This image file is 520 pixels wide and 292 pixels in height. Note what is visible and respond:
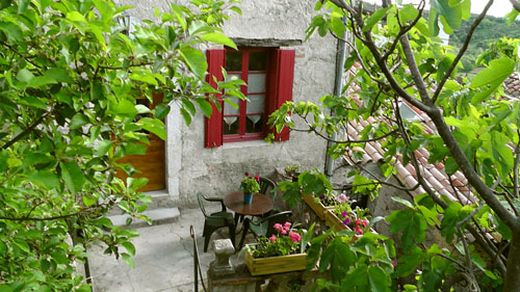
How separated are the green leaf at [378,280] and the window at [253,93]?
16.2ft

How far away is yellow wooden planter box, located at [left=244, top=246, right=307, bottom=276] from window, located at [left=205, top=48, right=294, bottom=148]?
121 inches

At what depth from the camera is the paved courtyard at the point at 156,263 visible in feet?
17.1

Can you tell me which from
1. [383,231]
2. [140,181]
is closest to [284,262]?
[140,181]

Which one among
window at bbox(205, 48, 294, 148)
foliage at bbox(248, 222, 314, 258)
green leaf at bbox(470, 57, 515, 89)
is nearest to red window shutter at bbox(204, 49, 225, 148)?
window at bbox(205, 48, 294, 148)

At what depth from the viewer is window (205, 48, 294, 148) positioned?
650 centimetres

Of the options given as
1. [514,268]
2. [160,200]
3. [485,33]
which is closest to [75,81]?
[514,268]

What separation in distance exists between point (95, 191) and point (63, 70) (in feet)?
3.90

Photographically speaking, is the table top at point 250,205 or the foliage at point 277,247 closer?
the foliage at point 277,247

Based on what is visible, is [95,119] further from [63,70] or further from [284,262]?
[284,262]

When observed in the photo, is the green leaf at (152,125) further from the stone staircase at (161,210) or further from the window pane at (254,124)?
the window pane at (254,124)

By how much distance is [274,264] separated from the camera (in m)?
3.58

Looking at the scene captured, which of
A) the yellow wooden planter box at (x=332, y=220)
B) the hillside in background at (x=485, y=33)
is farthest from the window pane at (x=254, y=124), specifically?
the hillside in background at (x=485, y=33)

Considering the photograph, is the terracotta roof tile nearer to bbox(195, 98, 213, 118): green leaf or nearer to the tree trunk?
the tree trunk

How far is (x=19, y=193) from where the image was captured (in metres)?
2.03
